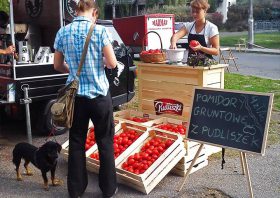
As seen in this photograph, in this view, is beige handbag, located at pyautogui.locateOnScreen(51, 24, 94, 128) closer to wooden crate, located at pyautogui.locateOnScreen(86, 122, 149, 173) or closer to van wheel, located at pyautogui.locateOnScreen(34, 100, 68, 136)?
wooden crate, located at pyautogui.locateOnScreen(86, 122, 149, 173)

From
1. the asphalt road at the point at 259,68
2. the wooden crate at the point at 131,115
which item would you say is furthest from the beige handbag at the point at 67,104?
the asphalt road at the point at 259,68

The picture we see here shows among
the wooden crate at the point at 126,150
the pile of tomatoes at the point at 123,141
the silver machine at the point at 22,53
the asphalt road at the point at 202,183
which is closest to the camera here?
the asphalt road at the point at 202,183

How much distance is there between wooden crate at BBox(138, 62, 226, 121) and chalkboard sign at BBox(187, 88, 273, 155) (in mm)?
631

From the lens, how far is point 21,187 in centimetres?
480

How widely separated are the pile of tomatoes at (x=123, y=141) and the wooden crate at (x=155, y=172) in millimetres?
207

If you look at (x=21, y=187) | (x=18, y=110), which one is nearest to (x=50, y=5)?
(x=18, y=110)

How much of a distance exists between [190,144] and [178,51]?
1.29 meters

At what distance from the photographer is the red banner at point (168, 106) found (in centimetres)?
573

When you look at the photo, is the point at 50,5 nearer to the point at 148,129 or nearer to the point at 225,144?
the point at 148,129

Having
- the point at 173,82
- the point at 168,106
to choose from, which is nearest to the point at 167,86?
the point at 173,82

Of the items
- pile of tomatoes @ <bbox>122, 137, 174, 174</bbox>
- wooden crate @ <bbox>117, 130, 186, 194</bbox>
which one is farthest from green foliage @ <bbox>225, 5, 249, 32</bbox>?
wooden crate @ <bbox>117, 130, 186, 194</bbox>

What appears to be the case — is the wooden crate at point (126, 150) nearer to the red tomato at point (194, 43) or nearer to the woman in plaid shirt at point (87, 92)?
the woman in plaid shirt at point (87, 92)

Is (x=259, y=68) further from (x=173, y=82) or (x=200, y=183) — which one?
(x=200, y=183)

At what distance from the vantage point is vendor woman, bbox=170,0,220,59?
5328mm
